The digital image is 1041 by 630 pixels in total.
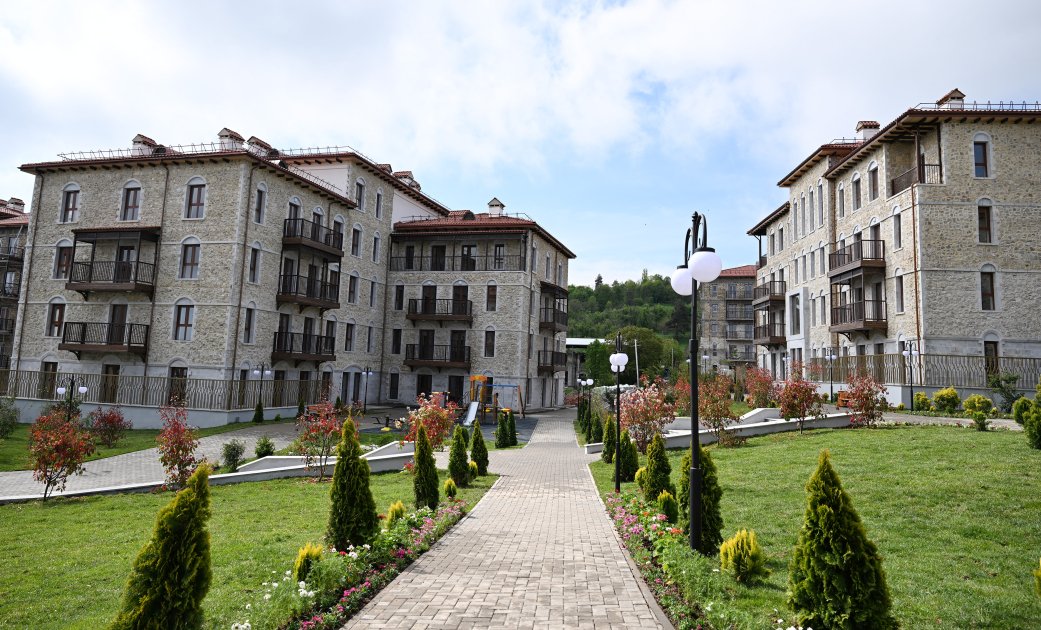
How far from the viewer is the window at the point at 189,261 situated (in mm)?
28619

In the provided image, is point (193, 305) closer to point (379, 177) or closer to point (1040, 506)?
point (379, 177)

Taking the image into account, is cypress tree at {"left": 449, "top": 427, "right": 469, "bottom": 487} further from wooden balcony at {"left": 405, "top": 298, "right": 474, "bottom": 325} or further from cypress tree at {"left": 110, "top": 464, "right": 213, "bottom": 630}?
wooden balcony at {"left": 405, "top": 298, "right": 474, "bottom": 325}

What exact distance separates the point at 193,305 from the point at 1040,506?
3067 cm

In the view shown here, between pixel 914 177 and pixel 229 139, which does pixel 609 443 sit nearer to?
pixel 914 177

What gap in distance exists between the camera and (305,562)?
6.57 metres

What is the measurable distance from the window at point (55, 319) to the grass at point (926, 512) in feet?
100

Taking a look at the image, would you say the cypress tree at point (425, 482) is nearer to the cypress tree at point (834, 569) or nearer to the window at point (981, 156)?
the cypress tree at point (834, 569)

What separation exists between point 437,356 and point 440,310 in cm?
300

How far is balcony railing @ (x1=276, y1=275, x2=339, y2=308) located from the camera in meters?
30.3

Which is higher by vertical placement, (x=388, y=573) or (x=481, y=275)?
(x=481, y=275)

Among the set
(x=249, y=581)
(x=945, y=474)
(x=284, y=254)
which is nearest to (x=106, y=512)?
(x=249, y=581)

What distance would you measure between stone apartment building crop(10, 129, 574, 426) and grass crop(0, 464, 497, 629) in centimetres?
1439

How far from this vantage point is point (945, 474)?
11.1 meters

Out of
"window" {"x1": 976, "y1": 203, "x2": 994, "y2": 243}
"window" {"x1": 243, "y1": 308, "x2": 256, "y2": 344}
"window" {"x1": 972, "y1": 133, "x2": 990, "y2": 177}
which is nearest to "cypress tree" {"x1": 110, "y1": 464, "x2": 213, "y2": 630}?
"window" {"x1": 243, "y1": 308, "x2": 256, "y2": 344}
